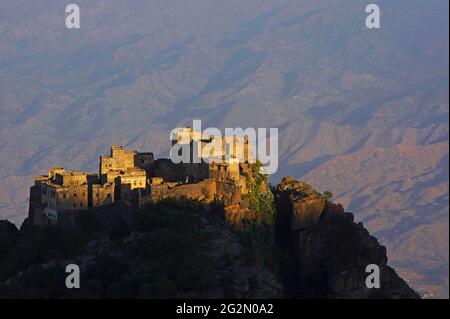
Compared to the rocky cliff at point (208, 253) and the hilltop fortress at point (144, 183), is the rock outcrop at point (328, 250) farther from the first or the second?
the hilltop fortress at point (144, 183)

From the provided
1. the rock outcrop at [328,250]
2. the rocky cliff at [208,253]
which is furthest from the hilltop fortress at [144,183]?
the rock outcrop at [328,250]

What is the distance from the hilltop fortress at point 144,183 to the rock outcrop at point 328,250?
344 centimetres

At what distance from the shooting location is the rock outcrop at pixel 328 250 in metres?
72.8

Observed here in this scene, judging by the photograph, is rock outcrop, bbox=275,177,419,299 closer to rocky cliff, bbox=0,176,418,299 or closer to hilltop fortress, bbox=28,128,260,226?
rocky cliff, bbox=0,176,418,299

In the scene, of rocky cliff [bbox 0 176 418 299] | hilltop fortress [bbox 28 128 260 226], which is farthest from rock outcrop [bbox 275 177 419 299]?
hilltop fortress [bbox 28 128 260 226]

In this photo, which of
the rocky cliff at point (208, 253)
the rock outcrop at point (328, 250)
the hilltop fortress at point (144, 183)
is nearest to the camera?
the rocky cliff at point (208, 253)

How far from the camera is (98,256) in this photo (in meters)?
72.2

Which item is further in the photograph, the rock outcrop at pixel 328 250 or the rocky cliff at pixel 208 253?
the rock outcrop at pixel 328 250

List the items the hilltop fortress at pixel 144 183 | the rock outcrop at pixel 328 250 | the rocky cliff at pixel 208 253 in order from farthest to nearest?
the hilltop fortress at pixel 144 183, the rock outcrop at pixel 328 250, the rocky cliff at pixel 208 253

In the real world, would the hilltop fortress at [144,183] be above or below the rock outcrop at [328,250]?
above

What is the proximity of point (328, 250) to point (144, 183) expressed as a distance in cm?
1286
